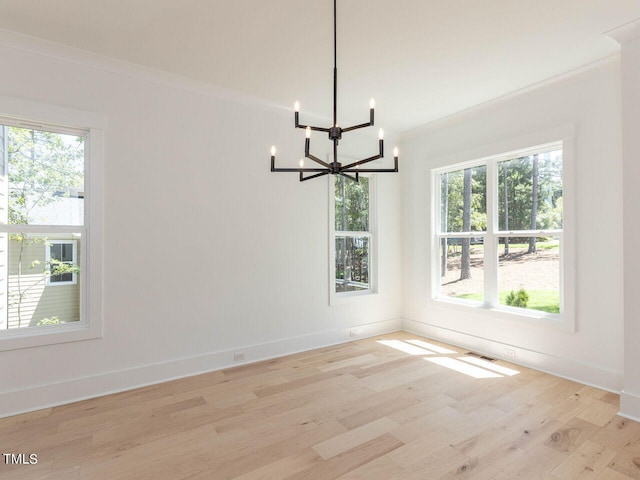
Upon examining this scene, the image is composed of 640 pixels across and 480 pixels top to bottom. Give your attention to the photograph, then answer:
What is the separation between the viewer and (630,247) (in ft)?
8.20

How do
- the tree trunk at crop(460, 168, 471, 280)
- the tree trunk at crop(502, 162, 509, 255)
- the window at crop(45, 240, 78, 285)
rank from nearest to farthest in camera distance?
the window at crop(45, 240, 78, 285) < the tree trunk at crop(502, 162, 509, 255) < the tree trunk at crop(460, 168, 471, 280)

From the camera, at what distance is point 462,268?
425 cm

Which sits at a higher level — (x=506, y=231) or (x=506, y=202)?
(x=506, y=202)

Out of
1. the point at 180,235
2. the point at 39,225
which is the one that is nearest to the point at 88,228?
the point at 39,225

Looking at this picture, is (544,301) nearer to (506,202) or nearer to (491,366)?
(491,366)

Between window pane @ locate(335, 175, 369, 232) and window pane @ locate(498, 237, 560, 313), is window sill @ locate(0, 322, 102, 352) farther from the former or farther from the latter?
window pane @ locate(498, 237, 560, 313)

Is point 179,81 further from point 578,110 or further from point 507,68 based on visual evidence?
point 578,110

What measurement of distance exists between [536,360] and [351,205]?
2.64 meters

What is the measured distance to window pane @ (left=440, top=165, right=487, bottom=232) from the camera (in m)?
4.01

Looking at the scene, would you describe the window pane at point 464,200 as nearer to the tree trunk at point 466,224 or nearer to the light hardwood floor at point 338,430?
the tree trunk at point 466,224

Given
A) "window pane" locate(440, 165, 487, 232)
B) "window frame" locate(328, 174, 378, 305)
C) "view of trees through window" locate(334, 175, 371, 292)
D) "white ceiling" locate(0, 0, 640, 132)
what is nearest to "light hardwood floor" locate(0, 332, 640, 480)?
"window frame" locate(328, 174, 378, 305)

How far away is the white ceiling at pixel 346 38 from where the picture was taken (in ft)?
7.34

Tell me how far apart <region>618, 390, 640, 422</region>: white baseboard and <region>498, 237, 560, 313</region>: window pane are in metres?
0.95

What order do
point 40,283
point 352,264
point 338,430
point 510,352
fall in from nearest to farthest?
point 338,430
point 40,283
point 510,352
point 352,264
